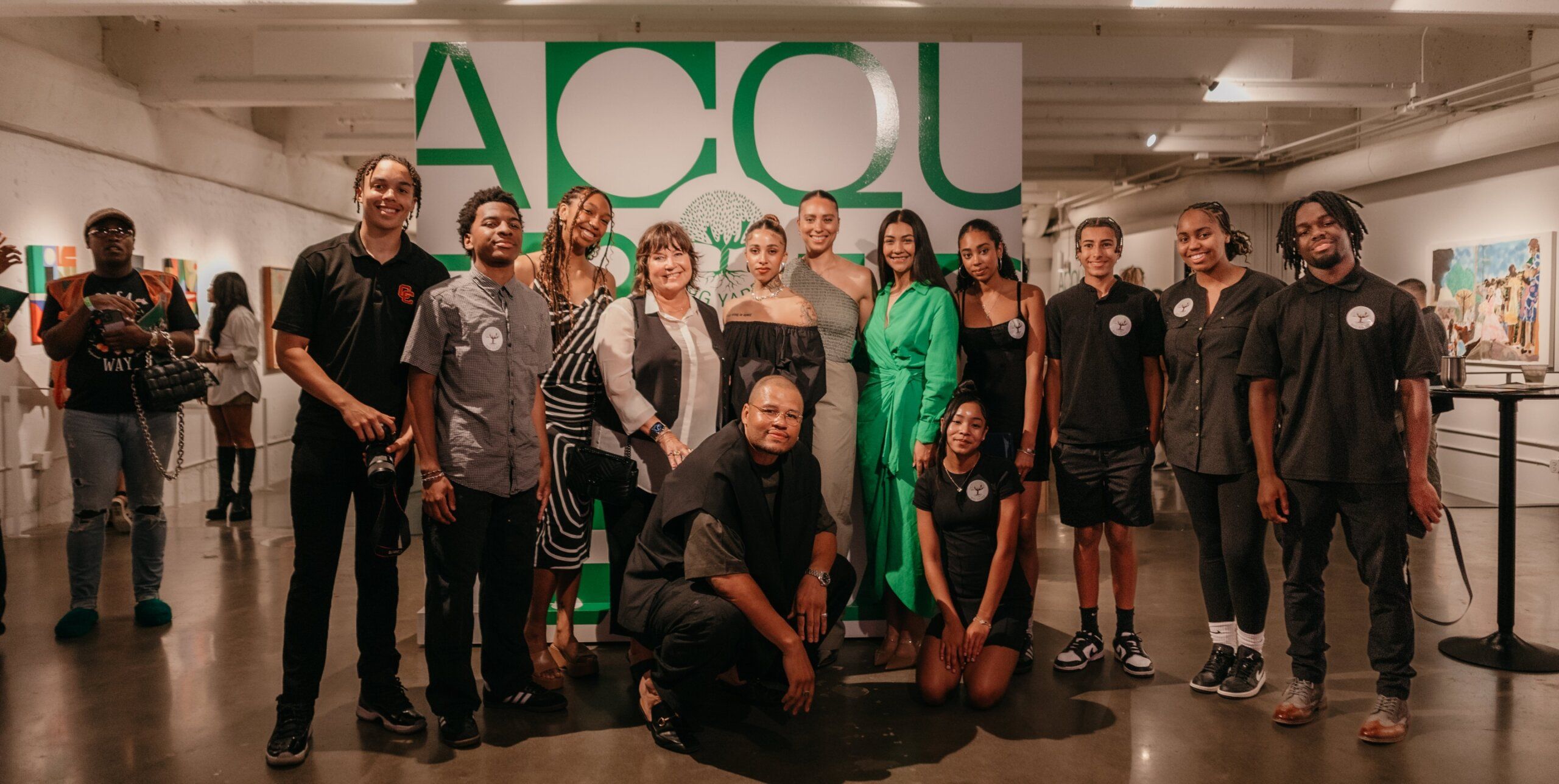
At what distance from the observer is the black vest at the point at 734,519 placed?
310cm

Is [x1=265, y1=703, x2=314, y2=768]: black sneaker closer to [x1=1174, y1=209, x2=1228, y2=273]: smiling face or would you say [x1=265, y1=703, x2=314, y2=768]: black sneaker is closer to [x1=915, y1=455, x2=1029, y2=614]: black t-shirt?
[x1=915, y1=455, x2=1029, y2=614]: black t-shirt

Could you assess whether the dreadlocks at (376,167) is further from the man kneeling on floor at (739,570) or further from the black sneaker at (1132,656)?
the black sneaker at (1132,656)

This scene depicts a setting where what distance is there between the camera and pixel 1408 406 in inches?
123

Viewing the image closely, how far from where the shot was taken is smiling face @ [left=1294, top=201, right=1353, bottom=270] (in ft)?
10.4

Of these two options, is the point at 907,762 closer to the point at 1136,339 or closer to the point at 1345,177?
the point at 1136,339

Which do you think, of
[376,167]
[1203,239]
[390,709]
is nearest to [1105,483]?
[1203,239]

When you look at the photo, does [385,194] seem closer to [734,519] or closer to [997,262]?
[734,519]

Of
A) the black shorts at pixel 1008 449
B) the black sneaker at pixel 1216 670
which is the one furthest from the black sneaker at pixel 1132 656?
the black shorts at pixel 1008 449

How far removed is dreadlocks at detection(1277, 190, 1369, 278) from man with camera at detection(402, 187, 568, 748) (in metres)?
2.47

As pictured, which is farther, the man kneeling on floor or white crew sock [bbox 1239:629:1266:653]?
white crew sock [bbox 1239:629:1266:653]

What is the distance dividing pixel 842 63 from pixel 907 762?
9.72 feet

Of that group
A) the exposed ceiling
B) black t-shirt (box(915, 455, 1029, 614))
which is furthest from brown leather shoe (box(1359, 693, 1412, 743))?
the exposed ceiling

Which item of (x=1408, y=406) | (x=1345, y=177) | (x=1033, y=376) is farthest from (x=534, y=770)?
(x=1345, y=177)

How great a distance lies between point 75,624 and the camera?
438cm
